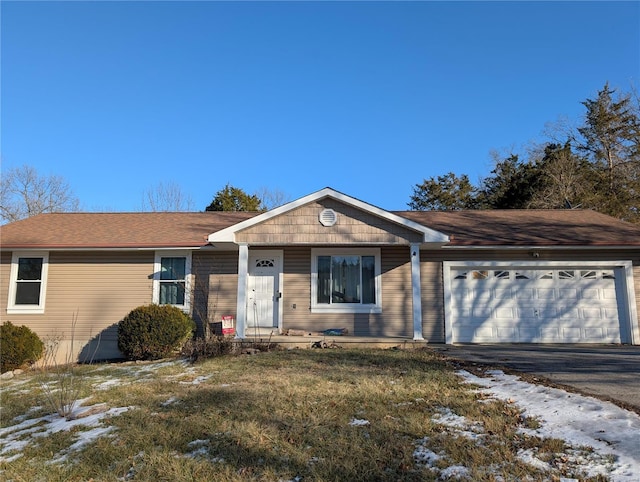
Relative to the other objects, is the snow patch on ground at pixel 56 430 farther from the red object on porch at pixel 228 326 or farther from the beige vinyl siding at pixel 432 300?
the beige vinyl siding at pixel 432 300

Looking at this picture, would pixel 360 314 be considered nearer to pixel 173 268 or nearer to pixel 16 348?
pixel 173 268

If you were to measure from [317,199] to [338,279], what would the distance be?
2349 millimetres

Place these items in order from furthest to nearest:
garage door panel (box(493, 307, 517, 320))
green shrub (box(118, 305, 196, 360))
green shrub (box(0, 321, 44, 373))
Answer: garage door panel (box(493, 307, 517, 320)), green shrub (box(118, 305, 196, 360)), green shrub (box(0, 321, 44, 373))

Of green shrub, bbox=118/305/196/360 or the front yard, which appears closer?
the front yard

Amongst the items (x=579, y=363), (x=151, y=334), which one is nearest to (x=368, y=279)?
(x=579, y=363)

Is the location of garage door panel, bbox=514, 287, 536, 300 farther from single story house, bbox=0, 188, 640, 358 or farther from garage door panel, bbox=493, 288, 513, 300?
garage door panel, bbox=493, 288, 513, 300

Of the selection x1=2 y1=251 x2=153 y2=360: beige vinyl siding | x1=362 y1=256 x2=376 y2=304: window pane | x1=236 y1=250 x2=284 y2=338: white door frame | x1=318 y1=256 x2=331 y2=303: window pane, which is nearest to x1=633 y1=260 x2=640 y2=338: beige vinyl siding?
x1=362 y1=256 x2=376 y2=304: window pane

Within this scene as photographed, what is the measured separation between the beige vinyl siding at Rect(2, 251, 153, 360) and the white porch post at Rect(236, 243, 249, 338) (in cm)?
287

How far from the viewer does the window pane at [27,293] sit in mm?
12758

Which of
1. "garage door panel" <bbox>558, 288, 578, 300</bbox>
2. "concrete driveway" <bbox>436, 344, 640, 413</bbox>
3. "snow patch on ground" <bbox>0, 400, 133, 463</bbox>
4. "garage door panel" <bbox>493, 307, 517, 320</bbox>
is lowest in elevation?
"snow patch on ground" <bbox>0, 400, 133, 463</bbox>

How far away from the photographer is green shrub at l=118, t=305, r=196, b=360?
420 inches

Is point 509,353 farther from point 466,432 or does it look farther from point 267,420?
point 267,420

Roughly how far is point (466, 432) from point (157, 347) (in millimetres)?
8058

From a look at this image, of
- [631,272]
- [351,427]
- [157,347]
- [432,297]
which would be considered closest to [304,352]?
[157,347]
